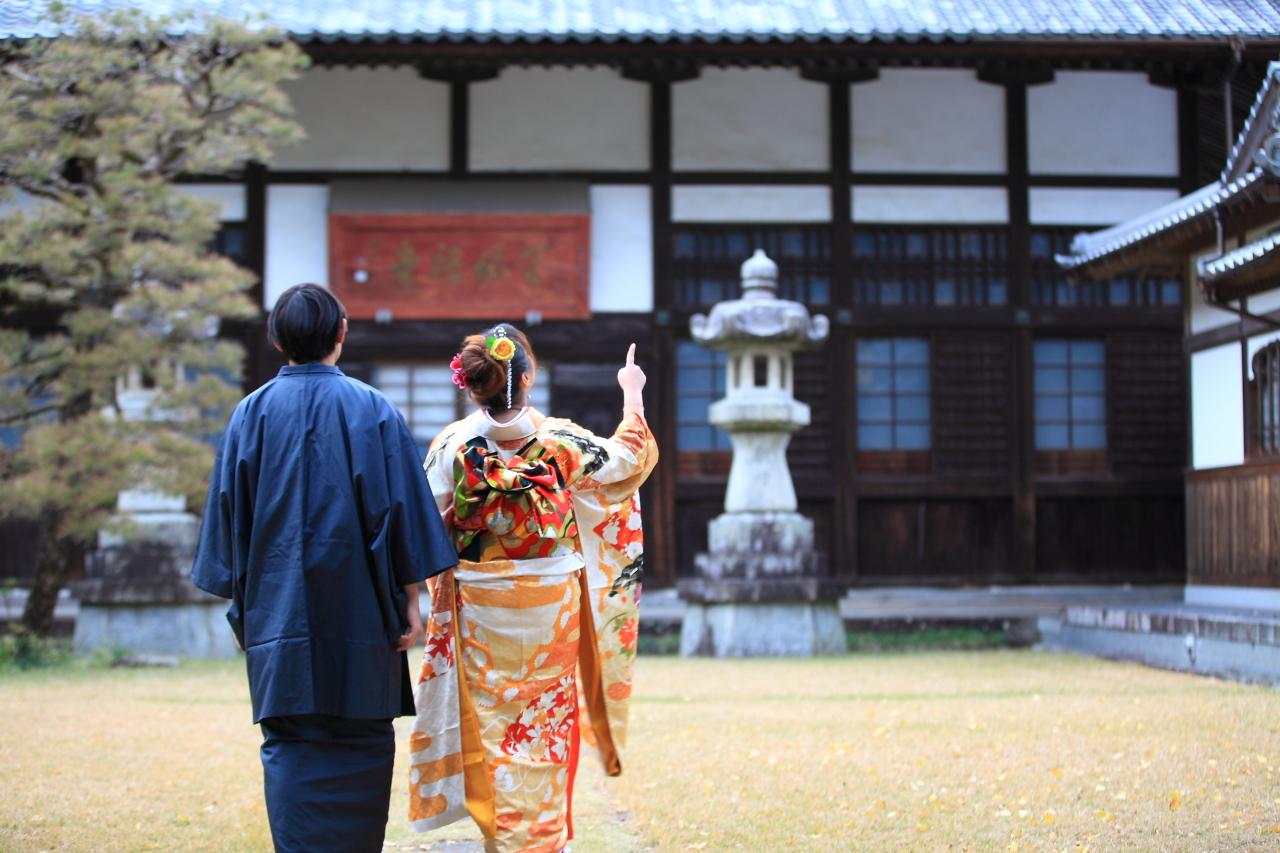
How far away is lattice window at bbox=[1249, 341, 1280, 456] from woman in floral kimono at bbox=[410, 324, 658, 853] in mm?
8045

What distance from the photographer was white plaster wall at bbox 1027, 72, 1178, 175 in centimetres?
1482

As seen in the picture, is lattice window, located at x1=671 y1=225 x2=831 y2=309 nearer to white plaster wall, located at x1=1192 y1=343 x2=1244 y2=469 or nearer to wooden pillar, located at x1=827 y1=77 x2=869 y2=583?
wooden pillar, located at x1=827 y1=77 x2=869 y2=583

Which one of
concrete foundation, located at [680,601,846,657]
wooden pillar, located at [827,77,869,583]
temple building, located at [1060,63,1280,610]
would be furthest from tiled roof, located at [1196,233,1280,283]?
concrete foundation, located at [680,601,846,657]

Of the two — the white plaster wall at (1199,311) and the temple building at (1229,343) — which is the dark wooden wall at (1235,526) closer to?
the temple building at (1229,343)

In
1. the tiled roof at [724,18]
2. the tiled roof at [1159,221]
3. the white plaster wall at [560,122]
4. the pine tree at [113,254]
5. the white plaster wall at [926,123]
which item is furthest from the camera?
the white plaster wall at [926,123]

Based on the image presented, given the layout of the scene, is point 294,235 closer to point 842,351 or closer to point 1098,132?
point 842,351

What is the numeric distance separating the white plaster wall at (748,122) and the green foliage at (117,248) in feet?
13.3

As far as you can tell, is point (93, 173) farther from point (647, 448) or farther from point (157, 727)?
point (647, 448)

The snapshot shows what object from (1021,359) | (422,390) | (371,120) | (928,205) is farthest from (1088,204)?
(371,120)

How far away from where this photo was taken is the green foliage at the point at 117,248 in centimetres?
1127

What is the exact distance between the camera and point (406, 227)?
14.4 m

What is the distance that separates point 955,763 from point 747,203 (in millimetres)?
8446

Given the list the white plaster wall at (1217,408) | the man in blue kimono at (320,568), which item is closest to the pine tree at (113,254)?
the man in blue kimono at (320,568)

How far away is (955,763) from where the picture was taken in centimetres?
702
